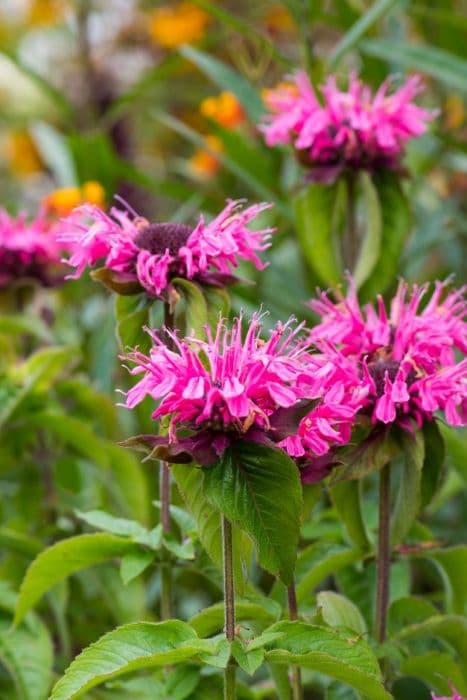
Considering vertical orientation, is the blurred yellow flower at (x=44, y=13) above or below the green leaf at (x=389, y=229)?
above

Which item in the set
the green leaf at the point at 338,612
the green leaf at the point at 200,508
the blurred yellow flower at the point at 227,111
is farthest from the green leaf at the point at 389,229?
the blurred yellow flower at the point at 227,111

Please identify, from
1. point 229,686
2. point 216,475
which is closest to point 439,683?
point 229,686

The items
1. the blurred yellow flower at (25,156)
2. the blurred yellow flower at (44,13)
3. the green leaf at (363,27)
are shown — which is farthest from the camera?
the blurred yellow flower at (25,156)

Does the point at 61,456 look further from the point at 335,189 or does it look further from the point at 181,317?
the point at 335,189

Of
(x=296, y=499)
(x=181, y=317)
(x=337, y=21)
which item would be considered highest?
(x=337, y=21)

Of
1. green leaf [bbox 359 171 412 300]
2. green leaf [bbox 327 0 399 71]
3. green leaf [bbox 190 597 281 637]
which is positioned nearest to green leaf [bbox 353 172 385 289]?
green leaf [bbox 359 171 412 300]

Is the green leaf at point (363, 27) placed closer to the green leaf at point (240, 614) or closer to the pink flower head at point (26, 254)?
the pink flower head at point (26, 254)
